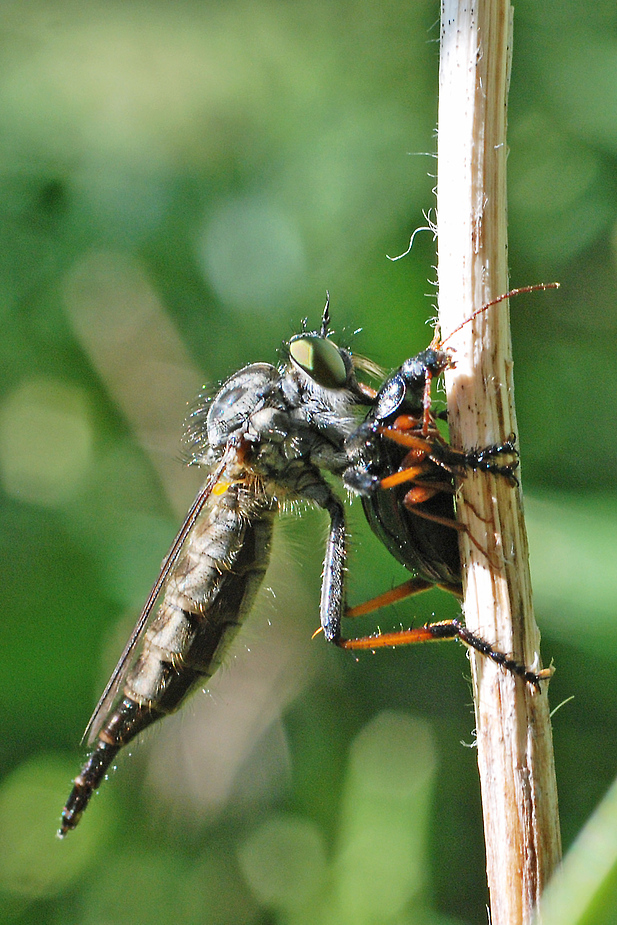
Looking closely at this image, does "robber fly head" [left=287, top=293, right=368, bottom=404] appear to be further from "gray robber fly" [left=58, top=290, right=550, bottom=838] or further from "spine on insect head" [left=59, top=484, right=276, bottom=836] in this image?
"spine on insect head" [left=59, top=484, right=276, bottom=836]

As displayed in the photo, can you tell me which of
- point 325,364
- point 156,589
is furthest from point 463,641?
point 156,589

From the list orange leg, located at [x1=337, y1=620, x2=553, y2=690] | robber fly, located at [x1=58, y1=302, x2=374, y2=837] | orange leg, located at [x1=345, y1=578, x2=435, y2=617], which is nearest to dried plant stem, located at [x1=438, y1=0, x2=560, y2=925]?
orange leg, located at [x1=337, y1=620, x2=553, y2=690]

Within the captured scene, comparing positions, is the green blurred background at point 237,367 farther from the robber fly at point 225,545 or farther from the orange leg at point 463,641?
the orange leg at point 463,641

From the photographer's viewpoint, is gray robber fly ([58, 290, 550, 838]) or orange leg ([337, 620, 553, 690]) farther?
gray robber fly ([58, 290, 550, 838])

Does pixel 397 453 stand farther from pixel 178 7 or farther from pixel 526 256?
pixel 178 7

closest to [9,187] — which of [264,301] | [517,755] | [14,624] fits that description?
[264,301]

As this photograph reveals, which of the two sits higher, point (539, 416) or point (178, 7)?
point (178, 7)
